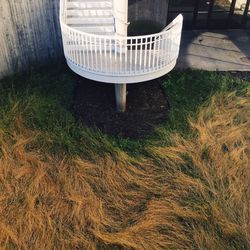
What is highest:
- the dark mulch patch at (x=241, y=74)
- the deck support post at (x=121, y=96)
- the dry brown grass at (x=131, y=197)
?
the deck support post at (x=121, y=96)

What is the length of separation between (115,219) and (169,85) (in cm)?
437

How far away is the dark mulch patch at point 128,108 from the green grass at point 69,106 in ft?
0.67

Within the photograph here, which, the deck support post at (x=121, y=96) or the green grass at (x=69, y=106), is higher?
the deck support post at (x=121, y=96)

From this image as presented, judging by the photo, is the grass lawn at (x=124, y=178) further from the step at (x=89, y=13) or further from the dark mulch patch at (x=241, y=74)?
the step at (x=89, y=13)

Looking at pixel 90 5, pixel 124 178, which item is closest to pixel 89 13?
pixel 90 5

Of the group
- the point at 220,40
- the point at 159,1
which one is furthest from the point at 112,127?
the point at 220,40

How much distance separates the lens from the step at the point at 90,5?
8297 millimetres

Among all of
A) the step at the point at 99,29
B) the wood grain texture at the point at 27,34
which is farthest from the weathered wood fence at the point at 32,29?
the step at the point at 99,29

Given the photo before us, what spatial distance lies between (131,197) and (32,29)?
563cm

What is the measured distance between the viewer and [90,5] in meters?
8.35

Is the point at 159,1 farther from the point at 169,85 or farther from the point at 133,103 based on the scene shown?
the point at 133,103

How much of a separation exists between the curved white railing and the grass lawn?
4.16 ft

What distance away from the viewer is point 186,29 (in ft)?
39.5

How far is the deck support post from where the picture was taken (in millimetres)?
7386
